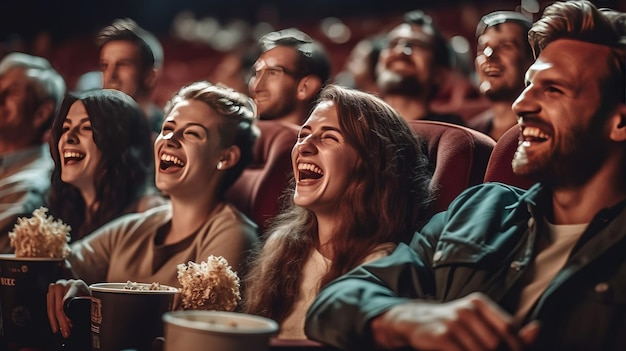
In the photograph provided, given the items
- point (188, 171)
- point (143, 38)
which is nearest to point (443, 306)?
point (188, 171)

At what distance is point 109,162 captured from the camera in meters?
1.65

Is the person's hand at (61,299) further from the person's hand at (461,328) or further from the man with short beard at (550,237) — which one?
the person's hand at (461,328)

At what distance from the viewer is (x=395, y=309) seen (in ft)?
3.22

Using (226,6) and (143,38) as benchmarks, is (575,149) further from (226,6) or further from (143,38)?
(226,6)

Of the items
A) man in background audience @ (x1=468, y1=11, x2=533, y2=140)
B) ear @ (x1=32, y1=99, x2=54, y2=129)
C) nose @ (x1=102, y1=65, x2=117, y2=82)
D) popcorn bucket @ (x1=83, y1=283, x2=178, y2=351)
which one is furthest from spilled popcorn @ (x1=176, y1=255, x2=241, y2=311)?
ear @ (x1=32, y1=99, x2=54, y2=129)

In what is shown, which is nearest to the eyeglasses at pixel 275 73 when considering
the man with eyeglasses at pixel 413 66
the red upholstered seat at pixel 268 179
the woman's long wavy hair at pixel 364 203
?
the red upholstered seat at pixel 268 179

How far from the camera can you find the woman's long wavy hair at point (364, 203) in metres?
1.32

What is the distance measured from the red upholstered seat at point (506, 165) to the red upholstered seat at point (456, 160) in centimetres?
4

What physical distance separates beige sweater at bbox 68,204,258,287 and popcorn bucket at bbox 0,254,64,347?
16 cm

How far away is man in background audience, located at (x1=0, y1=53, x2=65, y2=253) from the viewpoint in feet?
6.57

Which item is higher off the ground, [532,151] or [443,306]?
[532,151]

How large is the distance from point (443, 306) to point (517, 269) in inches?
8.1

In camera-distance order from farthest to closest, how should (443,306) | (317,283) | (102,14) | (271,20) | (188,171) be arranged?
(271,20) → (102,14) → (188,171) → (317,283) → (443,306)

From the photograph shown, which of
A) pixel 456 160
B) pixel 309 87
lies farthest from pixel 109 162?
pixel 456 160
